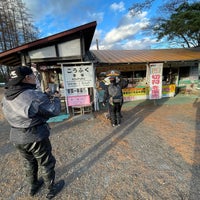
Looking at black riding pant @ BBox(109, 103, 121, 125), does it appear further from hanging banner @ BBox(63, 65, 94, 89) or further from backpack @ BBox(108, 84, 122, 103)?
hanging banner @ BBox(63, 65, 94, 89)

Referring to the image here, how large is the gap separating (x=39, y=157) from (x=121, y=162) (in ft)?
4.92

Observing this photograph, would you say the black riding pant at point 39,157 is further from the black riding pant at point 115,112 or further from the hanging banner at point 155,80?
the hanging banner at point 155,80

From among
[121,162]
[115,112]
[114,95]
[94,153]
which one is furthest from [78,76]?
[121,162]

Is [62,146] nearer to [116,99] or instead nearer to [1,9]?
[116,99]

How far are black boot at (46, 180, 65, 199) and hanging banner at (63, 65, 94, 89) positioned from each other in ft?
11.7

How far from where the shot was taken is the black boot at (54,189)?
162cm

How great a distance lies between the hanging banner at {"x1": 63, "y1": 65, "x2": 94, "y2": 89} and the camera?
15.6 feet

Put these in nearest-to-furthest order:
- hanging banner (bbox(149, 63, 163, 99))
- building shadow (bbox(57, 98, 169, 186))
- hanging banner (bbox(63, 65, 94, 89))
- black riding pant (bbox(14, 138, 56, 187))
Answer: black riding pant (bbox(14, 138, 56, 187))
building shadow (bbox(57, 98, 169, 186))
hanging banner (bbox(63, 65, 94, 89))
hanging banner (bbox(149, 63, 163, 99))

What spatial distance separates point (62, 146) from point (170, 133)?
9.50ft

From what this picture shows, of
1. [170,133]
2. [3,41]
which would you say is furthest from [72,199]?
[3,41]

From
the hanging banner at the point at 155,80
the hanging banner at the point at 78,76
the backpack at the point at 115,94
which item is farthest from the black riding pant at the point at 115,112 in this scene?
the hanging banner at the point at 155,80

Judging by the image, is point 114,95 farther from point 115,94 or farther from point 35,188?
point 35,188

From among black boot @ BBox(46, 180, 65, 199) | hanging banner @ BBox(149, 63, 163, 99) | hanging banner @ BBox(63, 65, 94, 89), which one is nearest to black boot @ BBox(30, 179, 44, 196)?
black boot @ BBox(46, 180, 65, 199)

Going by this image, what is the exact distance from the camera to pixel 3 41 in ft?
46.9
